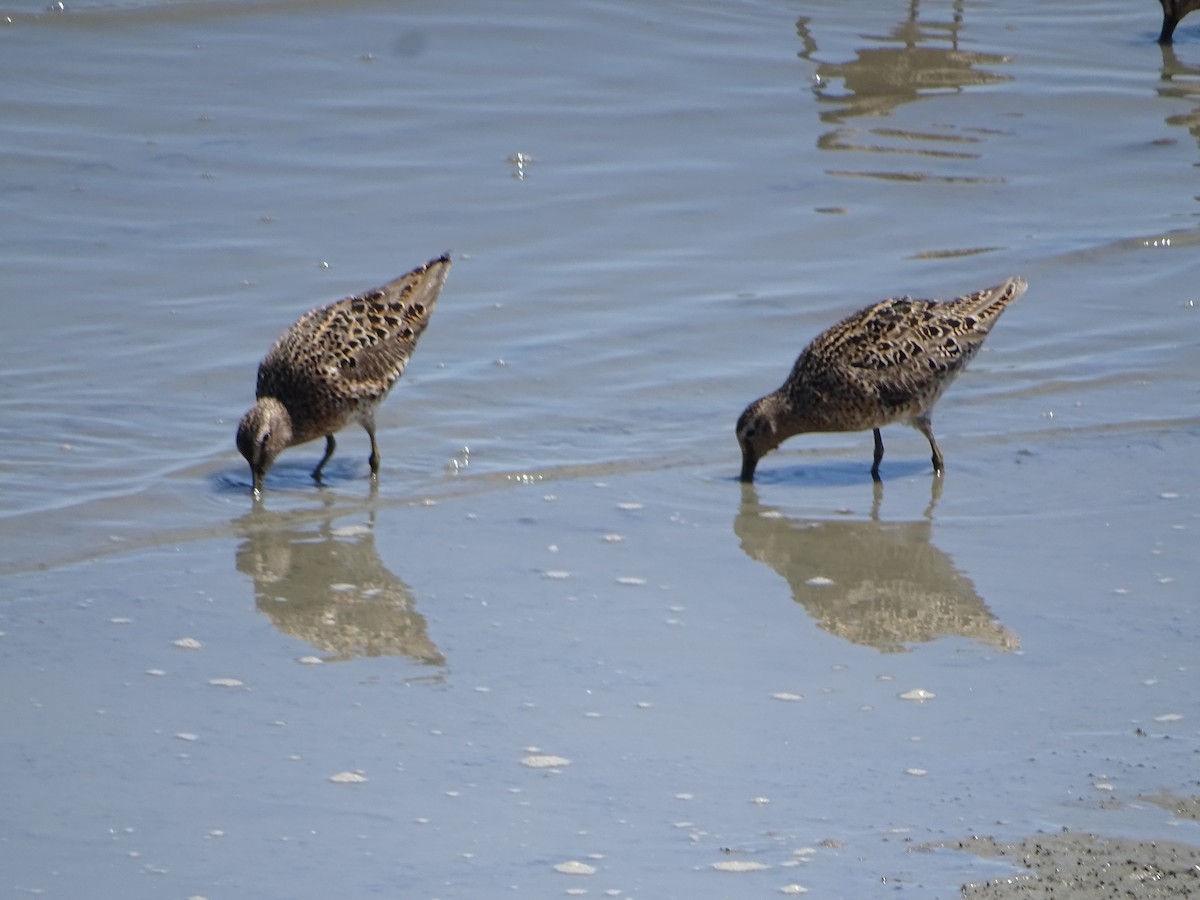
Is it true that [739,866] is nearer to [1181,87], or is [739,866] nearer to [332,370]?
[332,370]

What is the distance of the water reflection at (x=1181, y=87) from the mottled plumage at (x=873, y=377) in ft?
22.7

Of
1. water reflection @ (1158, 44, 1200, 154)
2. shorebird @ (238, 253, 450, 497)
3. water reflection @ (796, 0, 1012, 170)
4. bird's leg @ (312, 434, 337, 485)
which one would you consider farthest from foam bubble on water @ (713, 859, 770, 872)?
water reflection @ (1158, 44, 1200, 154)

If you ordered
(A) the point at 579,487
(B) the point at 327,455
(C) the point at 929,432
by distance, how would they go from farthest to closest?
(B) the point at 327,455 < (C) the point at 929,432 < (A) the point at 579,487

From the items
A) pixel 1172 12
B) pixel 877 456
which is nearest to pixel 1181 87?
pixel 1172 12

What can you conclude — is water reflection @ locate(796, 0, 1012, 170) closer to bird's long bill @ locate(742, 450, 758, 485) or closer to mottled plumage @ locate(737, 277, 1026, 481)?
mottled plumage @ locate(737, 277, 1026, 481)

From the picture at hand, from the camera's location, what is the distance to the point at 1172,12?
18.2 meters

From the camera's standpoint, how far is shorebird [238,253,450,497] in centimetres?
836

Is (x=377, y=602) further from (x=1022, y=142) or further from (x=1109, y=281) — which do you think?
(x=1022, y=142)

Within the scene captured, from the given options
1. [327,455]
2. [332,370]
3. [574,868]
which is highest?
[332,370]

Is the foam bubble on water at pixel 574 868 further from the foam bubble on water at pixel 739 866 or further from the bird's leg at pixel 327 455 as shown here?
the bird's leg at pixel 327 455

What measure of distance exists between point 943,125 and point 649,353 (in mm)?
6152

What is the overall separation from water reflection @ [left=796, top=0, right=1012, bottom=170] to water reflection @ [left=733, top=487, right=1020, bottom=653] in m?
6.37

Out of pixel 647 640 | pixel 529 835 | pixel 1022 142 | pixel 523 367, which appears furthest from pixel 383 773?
pixel 1022 142

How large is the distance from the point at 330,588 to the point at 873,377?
286 centimetres
